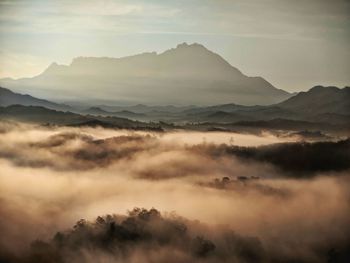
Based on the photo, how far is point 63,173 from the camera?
4723 millimetres

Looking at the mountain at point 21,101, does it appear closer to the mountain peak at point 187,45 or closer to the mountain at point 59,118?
the mountain at point 59,118

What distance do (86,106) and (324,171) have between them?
230 centimetres

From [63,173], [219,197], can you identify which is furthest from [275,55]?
[63,173]

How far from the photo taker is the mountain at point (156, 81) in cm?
495

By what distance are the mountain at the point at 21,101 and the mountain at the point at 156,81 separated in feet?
0.22

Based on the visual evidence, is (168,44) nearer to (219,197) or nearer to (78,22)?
(78,22)

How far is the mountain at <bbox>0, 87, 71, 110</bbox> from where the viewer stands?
4.98 metres

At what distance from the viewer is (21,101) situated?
500cm

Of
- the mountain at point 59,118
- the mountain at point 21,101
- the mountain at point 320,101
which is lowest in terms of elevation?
the mountain at point 59,118

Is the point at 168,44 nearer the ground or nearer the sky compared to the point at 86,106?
nearer the sky

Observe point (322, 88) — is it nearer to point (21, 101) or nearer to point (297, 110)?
point (297, 110)

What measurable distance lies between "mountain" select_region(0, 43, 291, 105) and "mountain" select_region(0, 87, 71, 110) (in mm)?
67

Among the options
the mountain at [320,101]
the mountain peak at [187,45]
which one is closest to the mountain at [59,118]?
the mountain peak at [187,45]

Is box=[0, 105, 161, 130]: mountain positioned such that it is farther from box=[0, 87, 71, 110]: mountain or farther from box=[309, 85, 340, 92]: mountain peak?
box=[309, 85, 340, 92]: mountain peak
